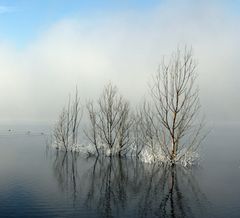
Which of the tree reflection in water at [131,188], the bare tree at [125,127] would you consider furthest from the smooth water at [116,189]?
the bare tree at [125,127]

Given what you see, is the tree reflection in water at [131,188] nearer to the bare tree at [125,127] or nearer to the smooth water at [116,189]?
the smooth water at [116,189]

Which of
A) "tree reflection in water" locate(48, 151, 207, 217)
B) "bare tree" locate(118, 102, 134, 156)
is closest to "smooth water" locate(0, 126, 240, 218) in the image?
"tree reflection in water" locate(48, 151, 207, 217)

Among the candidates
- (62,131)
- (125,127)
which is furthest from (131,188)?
(62,131)

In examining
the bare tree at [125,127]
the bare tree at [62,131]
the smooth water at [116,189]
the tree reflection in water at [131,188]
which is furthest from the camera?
the bare tree at [62,131]

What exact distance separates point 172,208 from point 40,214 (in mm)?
6132

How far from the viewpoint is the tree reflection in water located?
1727cm

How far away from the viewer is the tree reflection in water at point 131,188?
1727 centimetres

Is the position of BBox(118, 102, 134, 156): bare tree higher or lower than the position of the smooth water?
higher

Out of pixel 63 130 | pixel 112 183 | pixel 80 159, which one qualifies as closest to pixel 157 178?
pixel 112 183

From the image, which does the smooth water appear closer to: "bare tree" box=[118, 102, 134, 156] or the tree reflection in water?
the tree reflection in water

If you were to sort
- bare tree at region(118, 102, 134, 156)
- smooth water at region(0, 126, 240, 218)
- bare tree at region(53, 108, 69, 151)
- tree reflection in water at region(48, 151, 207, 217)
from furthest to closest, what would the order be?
1. bare tree at region(53, 108, 69, 151)
2. bare tree at region(118, 102, 134, 156)
3. tree reflection in water at region(48, 151, 207, 217)
4. smooth water at region(0, 126, 240, 218)

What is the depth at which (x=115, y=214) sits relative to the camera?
16.5 metres

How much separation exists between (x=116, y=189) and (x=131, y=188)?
910mm

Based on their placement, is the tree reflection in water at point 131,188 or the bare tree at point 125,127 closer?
the tree reflection in water at point 131,188
